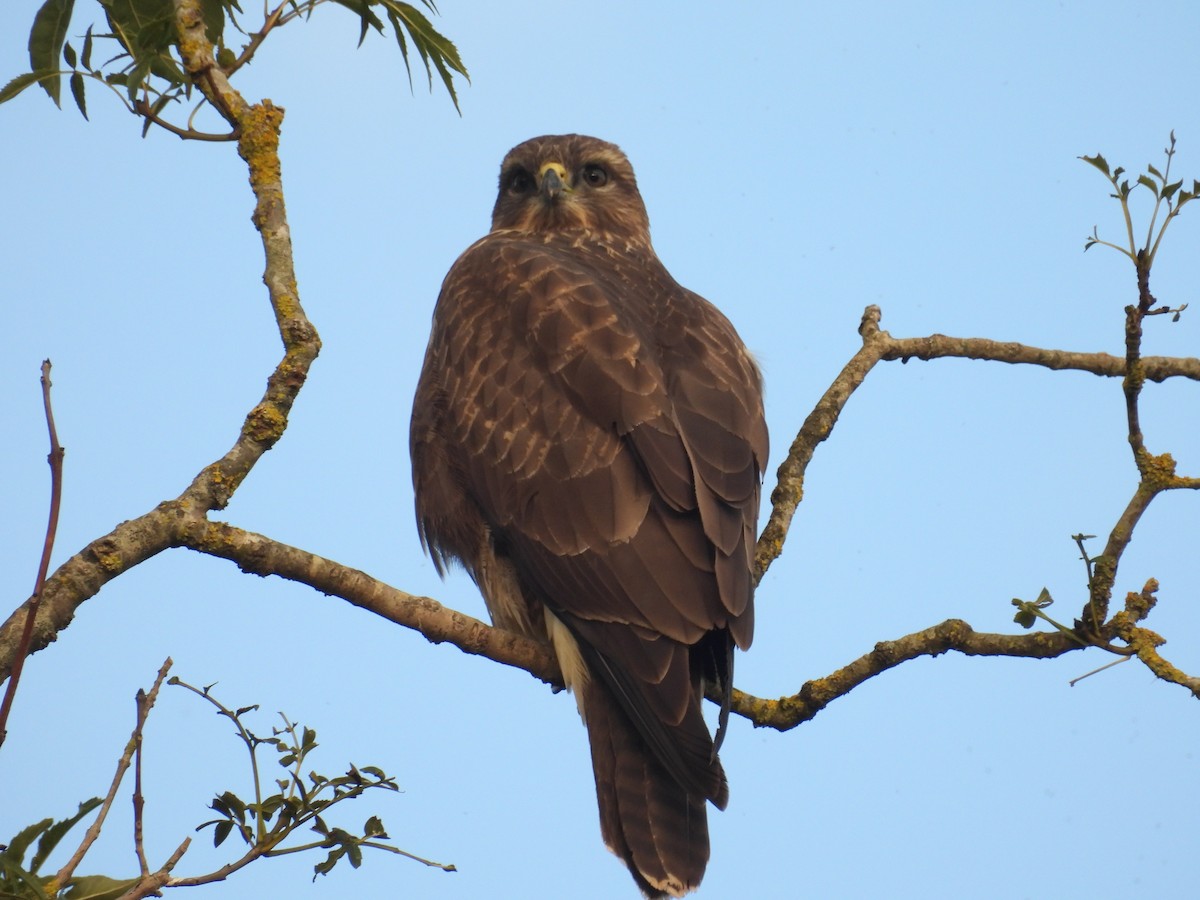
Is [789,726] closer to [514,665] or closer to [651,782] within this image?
[651,782]

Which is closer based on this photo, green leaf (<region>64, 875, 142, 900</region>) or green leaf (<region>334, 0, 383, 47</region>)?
green leaf (<region>64, 875, 142, 900</region>)

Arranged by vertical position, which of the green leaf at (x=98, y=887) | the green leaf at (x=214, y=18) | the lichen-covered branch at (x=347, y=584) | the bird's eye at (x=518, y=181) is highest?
the bird's eye at (x=518, y=181)

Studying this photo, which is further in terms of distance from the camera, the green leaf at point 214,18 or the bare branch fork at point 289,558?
the green leaf at point 214,18

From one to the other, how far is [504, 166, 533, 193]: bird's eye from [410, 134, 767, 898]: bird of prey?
129 cm

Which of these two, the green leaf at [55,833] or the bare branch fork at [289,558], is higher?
the bare branch fork at [289,558]

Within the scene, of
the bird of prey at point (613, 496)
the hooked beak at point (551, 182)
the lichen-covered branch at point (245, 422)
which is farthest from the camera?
the hooked beak at point (551, 182)

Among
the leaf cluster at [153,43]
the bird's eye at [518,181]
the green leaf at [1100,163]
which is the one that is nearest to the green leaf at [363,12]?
the leaf cluster at [153,43]

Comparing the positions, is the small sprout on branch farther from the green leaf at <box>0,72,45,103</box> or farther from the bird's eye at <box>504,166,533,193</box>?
the bird's eye at <box>504,166,533,193</box>

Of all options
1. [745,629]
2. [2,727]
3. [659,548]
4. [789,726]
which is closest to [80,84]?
[2,727]

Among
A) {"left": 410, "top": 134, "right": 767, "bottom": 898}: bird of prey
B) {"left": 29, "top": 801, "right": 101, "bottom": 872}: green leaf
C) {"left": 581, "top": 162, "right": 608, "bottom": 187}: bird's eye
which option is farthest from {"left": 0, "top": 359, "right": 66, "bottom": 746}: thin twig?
{"left": 581, "top": 162, "right": 608, "bottom": 187}: bird's eye

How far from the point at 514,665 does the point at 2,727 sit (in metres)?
2.31

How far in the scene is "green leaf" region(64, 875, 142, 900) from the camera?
246cm

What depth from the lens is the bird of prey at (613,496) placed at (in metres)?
4.14

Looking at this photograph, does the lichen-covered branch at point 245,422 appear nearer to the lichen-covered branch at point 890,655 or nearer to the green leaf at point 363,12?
the green leaf at point 363,12
